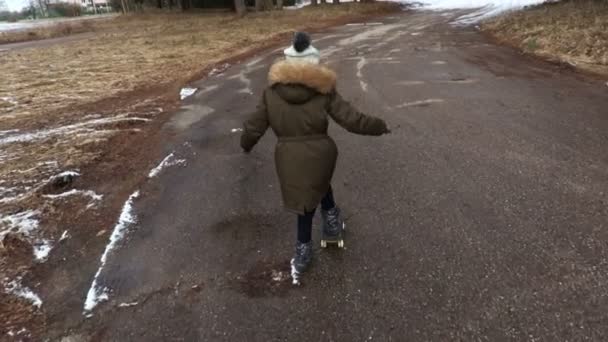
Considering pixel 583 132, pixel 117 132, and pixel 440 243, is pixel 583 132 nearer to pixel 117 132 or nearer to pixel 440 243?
pixel 440 243

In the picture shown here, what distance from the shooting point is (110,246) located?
13.3 feet

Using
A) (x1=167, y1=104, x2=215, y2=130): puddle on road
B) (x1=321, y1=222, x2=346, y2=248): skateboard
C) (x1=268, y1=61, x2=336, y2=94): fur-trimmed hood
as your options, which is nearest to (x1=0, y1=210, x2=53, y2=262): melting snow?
(x1=321, y1=222, x2=346, y2=248): skateboard

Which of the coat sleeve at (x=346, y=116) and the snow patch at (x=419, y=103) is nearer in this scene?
Result: the coat sleeve at (x=346, y=116)

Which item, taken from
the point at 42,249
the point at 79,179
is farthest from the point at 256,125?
the point at 79,179

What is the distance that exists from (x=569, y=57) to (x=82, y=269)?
33.2 feet

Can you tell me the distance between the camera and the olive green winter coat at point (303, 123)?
3.03m

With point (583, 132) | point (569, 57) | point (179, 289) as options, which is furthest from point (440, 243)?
point (569, 57)

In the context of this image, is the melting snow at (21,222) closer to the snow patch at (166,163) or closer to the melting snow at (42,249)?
the melting snow at (42,249)

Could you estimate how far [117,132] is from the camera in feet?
23.6

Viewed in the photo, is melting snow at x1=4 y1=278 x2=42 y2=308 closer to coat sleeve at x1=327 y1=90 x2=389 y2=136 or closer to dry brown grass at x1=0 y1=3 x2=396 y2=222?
dry brown grass at x1=0 y1=3 x2=396 y2=222

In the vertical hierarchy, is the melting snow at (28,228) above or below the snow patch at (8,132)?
above

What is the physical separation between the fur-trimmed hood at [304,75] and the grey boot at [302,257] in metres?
1.16

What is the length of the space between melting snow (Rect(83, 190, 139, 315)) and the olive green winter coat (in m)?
1.55

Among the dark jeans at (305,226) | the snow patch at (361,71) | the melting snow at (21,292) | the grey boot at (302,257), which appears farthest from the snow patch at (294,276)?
the snow patch at (361,71)
